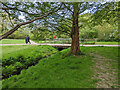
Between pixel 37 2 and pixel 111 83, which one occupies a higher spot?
pixel 37 2

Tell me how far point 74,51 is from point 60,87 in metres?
4.71

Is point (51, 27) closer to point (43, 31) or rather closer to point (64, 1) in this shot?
point (43, 31)

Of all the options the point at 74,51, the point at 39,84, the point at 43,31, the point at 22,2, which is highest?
the point at 22,2

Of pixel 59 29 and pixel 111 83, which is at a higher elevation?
pixel 59 29

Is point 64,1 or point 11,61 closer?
point 64,1

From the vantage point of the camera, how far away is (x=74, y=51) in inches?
290

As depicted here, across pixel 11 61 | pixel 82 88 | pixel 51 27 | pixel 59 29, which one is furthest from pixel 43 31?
pixel 82 88

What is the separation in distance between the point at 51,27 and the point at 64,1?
382 centimetres

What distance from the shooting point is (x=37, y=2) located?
389cm

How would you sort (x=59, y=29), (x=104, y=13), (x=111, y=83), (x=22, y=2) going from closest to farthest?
(x=111, y=83) < (x=22, y=2) < (x=104, y=13) < (x=59, y=29)


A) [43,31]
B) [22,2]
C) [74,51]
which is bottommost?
[74,51]

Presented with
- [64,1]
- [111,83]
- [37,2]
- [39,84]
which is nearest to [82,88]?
[111,83]

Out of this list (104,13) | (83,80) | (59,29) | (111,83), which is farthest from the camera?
(59,29)

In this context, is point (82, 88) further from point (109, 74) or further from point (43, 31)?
point (43, 31)
